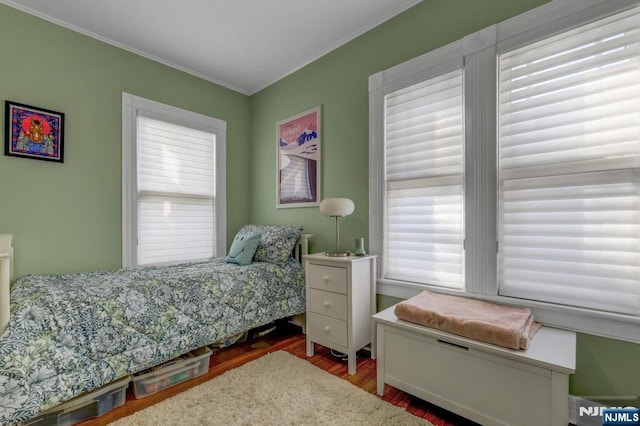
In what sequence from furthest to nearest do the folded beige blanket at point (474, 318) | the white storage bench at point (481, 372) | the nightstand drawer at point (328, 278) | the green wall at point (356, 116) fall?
1. the nightstand drawer at point (328, 278)
2. the green wall at point (356, 116)
3. the folded beige blanket at point (474, 318)
4. the white storage bench at point (481, 372)

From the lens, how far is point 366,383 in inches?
74.5

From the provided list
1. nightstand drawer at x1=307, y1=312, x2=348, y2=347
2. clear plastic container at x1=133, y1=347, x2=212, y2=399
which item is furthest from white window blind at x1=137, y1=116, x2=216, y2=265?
nightstand drawer at x1=307, y1=312, x2=348, y2=347

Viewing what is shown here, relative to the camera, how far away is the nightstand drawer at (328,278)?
2076mm

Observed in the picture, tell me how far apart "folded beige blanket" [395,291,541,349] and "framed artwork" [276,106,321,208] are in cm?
147

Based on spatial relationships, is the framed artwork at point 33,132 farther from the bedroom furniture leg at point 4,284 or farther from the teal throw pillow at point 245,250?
the teal throw pillow at point 245,250

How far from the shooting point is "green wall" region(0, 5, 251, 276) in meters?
2.12

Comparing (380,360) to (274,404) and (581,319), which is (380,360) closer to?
(274,404)

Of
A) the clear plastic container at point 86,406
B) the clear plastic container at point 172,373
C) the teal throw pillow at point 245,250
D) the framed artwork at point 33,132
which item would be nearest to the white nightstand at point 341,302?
the teal throw pillow at point 245,250

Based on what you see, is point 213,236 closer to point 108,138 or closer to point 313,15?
point 108,138

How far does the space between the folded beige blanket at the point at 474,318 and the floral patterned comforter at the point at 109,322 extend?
4.12 ft

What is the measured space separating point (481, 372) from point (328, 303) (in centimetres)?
107

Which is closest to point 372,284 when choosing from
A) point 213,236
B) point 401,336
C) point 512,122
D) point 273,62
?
point 401,336

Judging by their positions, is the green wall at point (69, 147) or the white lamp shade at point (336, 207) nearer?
the green wall at point (69, 147)

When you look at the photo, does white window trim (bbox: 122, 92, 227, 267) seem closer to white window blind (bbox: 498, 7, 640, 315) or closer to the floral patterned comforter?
the floral patterned comforter
